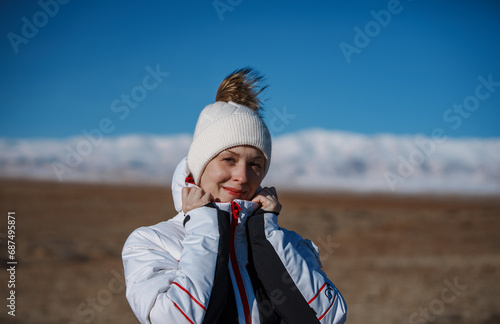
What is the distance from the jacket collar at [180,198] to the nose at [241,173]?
0.10 m

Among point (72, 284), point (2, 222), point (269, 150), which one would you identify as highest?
point (2, 222)

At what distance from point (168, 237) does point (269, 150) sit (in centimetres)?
66

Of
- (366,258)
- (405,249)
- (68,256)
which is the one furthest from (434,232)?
(68,256)

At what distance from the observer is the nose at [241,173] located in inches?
84.9

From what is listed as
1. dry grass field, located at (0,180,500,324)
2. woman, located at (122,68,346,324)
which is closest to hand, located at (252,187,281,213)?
woman, located at (122,68,346,324)

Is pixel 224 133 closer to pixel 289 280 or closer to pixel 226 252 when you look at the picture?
pixel 226 252

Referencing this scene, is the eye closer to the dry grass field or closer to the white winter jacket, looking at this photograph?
the white winter jacket

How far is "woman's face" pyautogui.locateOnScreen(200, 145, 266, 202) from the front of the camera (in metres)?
2.18

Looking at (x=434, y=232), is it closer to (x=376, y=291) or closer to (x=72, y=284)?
(x=376, y=291)

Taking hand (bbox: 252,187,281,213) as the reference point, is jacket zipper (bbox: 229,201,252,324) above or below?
below

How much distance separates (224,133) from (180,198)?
367 mm

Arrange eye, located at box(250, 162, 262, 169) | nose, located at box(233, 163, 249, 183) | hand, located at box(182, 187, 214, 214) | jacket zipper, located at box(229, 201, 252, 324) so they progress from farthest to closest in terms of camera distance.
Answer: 1. eye, located at box(250, 162, 262, 169)
2. nose, located at box(233, 163, 249, 183)
3. hand, located at box(182, 187, 214, 214)
4. jacket zipper, located at box(229, 201, 252, 324)

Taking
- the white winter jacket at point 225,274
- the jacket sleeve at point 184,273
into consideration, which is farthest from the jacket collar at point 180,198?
the jacket sleeve at point 184,273

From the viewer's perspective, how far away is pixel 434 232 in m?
19.8
